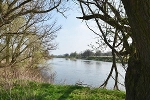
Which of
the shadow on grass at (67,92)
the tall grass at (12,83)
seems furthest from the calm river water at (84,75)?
the tall grass at (12,83)

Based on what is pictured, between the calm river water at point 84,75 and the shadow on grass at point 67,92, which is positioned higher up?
the shadow on grass at point 67,92

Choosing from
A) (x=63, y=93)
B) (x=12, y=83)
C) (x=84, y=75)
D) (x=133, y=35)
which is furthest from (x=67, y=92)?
(x=84, y=75)

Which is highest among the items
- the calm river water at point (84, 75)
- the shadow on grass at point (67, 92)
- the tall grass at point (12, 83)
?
the tall grass at point (12, 83)

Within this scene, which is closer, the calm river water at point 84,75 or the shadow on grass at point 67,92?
the shadow on grass at point 67,92

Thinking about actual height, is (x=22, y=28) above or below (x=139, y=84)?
above

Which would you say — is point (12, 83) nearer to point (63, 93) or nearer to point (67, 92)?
point (63, 93)

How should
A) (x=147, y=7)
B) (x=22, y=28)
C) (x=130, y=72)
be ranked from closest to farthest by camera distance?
(x=147, y=7) < (x=130, y=72) < (x=22, y=28)

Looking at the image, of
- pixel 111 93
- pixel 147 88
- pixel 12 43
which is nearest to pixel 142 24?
pixel 147 88

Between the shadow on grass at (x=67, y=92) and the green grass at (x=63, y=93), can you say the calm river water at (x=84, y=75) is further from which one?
the shadow on grass at (x=67, y=92)

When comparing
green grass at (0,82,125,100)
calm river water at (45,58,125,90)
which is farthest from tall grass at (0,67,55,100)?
calm river water at (45,58,125,90)

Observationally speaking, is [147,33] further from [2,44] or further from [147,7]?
[2,44]

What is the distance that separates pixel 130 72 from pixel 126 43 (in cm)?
65

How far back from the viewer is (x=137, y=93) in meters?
4.89

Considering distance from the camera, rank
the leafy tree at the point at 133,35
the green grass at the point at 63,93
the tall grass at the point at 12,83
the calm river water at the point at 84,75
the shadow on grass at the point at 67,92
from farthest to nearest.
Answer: the calm river water at the point at 84,75, the shadow on grass at the point at 67,92, the green grass at the point at 63,93, the tall grass at the point at 12,83, the leafy tree at the point at 133,35
